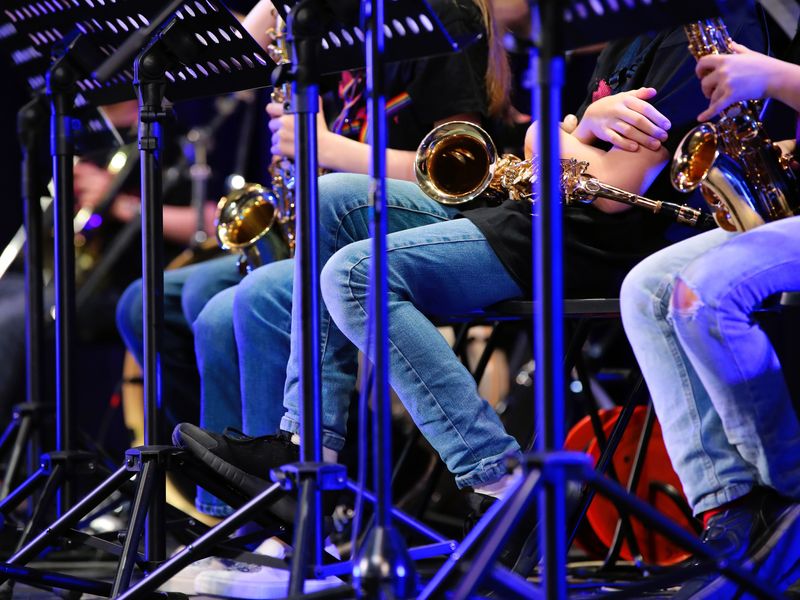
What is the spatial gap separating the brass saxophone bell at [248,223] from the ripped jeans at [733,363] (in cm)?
117

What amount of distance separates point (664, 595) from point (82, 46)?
55.7 inches

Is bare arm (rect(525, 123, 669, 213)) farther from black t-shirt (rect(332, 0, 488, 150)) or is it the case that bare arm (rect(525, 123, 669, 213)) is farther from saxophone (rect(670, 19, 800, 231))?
black t-shirt (rect(332, 0, 488, 150))

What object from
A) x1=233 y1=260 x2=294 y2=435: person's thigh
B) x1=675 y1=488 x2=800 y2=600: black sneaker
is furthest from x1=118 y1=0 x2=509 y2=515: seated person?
x1=675 y1=488 x2=800 y2=600: black sneaker

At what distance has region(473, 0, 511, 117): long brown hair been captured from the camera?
204 centimetres

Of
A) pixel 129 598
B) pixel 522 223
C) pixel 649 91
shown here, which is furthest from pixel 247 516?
pixel 649 91

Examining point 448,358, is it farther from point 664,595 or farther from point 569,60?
point 569,60

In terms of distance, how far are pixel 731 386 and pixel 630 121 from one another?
1.49ft

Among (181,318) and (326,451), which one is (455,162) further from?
(181,318)

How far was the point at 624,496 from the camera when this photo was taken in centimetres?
113

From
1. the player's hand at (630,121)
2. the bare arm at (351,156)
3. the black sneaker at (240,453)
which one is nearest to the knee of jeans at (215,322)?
the bare arm at (351,156)

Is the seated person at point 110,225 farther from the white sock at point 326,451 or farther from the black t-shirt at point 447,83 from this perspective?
the white sock at point 326,451

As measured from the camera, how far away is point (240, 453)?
5.55ft

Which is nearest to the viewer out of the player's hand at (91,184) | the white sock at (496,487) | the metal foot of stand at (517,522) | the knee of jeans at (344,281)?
the metal foot of stand at (517,522)

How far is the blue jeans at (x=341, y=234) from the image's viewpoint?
1.78 m
